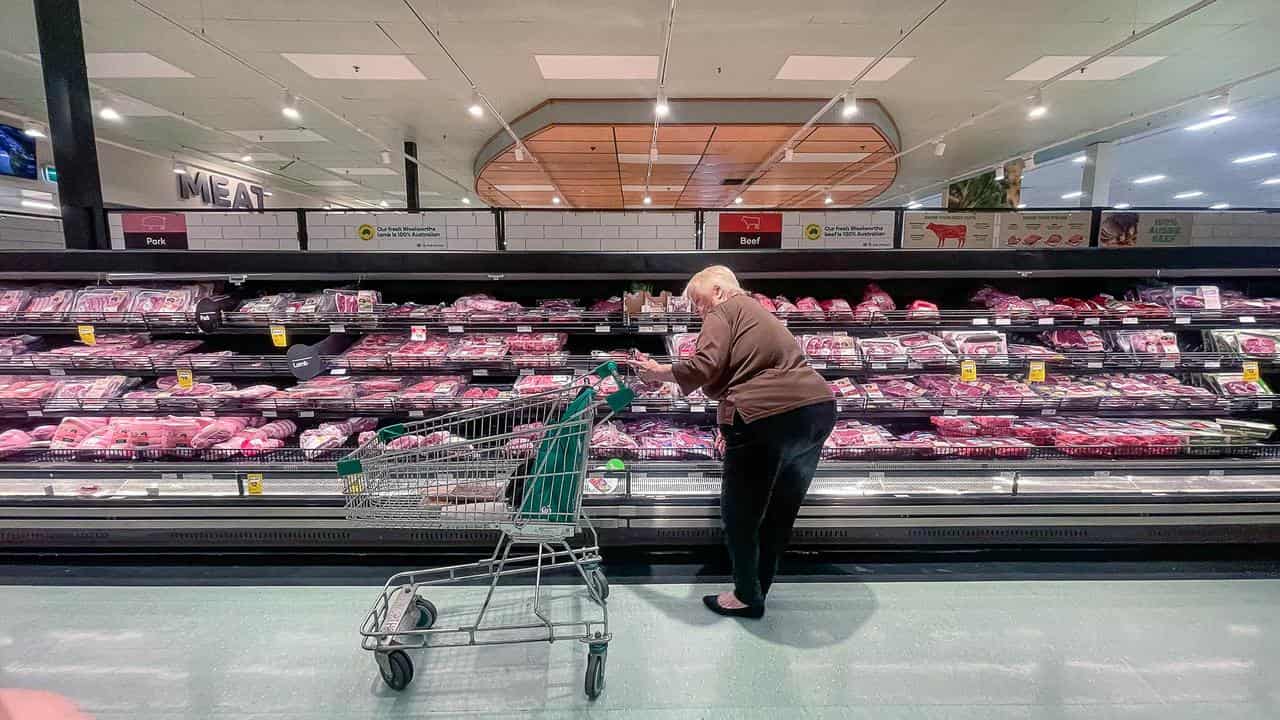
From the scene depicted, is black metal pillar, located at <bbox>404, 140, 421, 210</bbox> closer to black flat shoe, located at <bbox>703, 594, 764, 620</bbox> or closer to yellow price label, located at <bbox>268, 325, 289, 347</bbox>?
yellow price label, located at <bbox>268, 325, 289, 347</bbox>

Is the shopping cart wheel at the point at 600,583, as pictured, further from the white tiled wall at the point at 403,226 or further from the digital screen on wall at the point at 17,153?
the digital screen on wall at the point at 17,153

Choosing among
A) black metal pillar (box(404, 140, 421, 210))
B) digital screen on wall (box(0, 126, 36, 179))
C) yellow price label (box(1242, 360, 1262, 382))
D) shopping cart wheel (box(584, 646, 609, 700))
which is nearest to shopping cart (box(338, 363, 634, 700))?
shopping cart wheel (box(584, 646, 609, 700))

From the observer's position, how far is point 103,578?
2555 millimetres

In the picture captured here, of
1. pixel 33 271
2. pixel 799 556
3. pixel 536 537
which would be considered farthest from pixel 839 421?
pixel 33 271

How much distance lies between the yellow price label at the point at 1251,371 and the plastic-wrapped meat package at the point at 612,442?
3.33m

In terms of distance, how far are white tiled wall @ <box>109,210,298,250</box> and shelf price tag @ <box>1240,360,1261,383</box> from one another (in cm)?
524

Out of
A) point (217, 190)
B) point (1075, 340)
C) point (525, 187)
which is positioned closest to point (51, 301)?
point (1075, 340)

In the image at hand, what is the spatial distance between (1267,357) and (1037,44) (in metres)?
4.52

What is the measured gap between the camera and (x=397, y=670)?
6.31 feet

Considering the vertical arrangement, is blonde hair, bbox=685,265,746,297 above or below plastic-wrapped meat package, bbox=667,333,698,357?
above

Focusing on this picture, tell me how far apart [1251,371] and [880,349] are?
2028mm

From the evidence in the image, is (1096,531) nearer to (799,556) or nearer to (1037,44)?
(799,556)

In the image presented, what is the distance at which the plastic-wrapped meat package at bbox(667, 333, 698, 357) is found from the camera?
2.92m

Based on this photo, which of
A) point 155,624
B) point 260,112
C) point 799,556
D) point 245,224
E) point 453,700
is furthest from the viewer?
point 260,112
